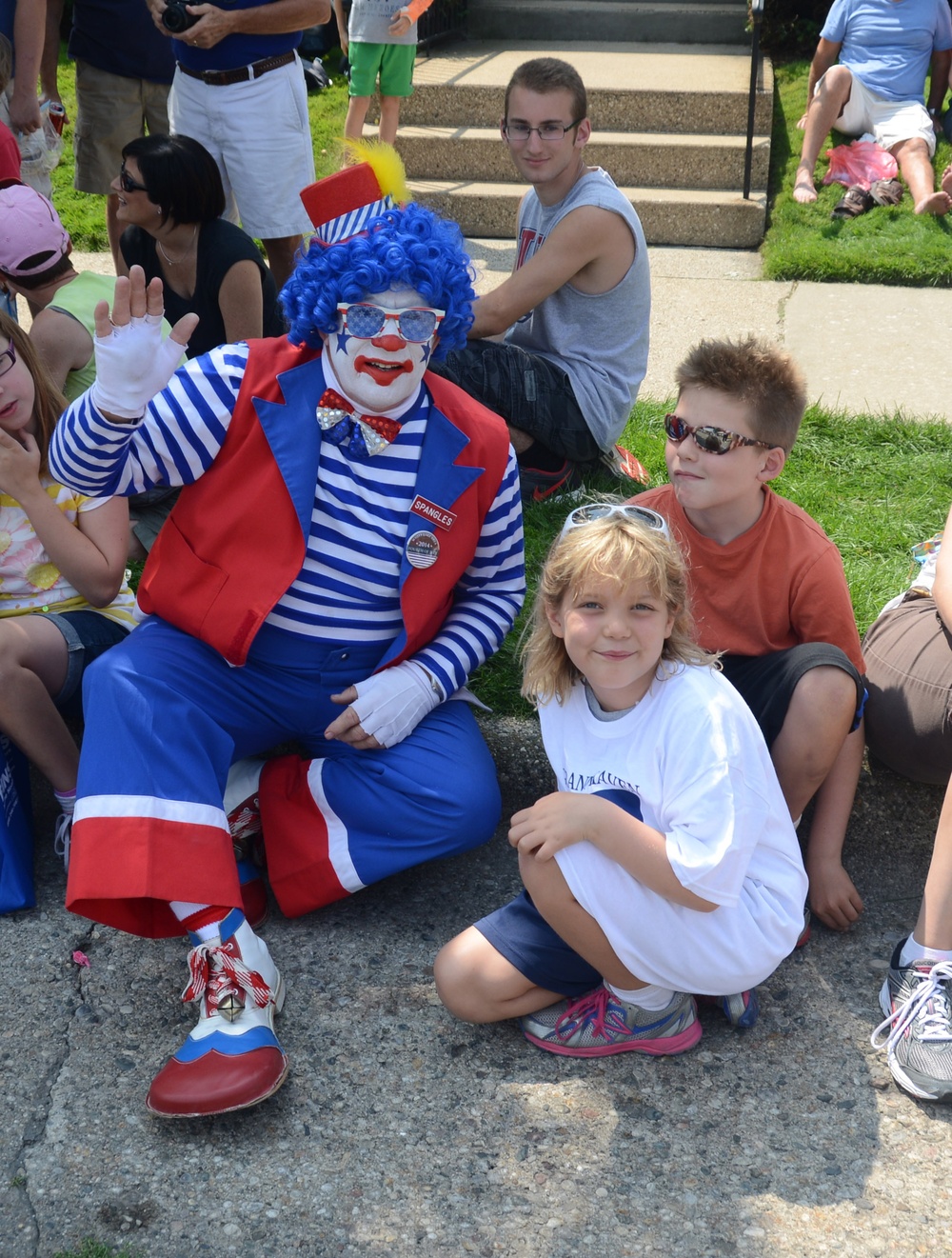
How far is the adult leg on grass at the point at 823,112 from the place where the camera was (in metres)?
6.61

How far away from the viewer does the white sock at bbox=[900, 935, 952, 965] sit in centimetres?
238

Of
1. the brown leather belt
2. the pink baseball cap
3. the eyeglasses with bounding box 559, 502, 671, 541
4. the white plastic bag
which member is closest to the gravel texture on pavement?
the eyeglasses with bounding box 559, 502, 671, 541

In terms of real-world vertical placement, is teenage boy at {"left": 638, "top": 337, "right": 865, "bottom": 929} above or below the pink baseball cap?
below

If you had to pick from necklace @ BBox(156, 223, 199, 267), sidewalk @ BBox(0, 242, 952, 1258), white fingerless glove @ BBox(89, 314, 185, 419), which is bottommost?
sidewalk @ BBox(0, 242, 952, 1258)

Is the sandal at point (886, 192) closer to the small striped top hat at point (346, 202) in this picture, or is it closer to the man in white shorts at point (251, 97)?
the man in white shorts at point (251, 97)

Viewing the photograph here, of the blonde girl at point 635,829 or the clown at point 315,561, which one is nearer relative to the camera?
the blonde girl at point 635,829

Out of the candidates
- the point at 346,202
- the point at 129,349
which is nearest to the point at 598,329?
the point at 346,202

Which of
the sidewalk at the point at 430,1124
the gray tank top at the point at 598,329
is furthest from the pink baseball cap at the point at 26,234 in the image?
the sidewalk at the point at 430,1124

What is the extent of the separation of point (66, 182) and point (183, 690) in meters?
5.84

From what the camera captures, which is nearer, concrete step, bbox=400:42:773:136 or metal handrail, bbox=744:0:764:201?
metal handrail, bbox=744:0:764:201

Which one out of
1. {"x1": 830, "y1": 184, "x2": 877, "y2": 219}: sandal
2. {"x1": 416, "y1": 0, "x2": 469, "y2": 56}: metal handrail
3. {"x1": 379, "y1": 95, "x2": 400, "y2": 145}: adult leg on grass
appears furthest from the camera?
{"x1": 416, "y1": 0, "x2": 469, "y2": 56}: metal handrail

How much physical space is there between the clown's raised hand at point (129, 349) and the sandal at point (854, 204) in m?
A: 4.82

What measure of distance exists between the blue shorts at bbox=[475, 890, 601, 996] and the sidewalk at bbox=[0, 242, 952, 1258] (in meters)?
0.16

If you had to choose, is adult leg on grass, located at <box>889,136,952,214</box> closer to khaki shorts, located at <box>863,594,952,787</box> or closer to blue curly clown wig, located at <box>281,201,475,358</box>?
khaki shorts, located at <box>863,594,952,787</box>
